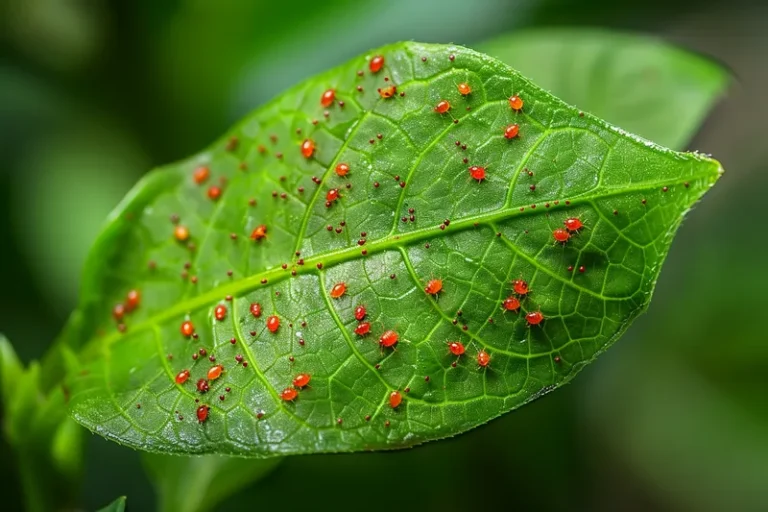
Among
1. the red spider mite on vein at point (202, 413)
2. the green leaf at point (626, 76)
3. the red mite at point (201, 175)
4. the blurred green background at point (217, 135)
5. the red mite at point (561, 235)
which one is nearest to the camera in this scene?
the red mite at point (561, 235)

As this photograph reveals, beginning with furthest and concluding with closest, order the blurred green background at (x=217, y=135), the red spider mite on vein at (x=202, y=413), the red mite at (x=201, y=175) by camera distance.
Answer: the blurred green background at (x=217, y=135)
the red mite at (x=201, y=175)
the red spider mite on vein at (x=202, y=413)

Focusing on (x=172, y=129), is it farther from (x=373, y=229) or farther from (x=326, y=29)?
(x=373, y=229)

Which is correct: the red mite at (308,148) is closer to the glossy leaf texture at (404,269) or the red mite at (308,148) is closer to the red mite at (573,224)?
the glossy leaf texture at (404,269)

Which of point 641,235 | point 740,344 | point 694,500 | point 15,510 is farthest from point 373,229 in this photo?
point 694,500

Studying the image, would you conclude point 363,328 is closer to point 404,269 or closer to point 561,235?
point 404,269

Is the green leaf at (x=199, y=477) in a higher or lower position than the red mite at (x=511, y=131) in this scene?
lower

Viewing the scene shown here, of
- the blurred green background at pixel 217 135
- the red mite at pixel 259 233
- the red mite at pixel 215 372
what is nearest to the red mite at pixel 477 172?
the red mite at pixel 259 233

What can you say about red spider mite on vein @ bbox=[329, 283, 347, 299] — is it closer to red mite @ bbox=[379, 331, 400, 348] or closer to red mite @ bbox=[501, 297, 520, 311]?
red mite @ bbox=[379, 331, 400, 348]
